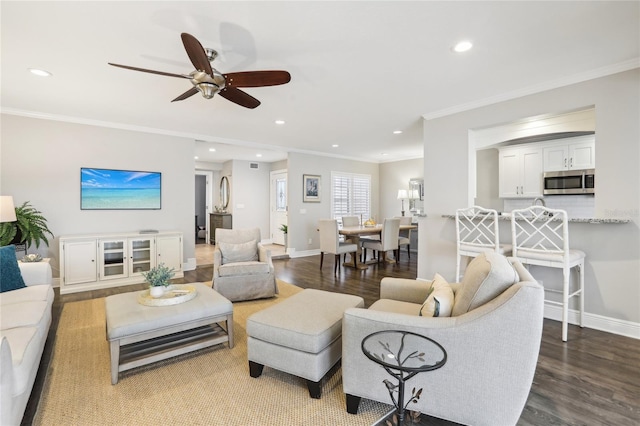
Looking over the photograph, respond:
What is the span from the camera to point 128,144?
15.8 feet

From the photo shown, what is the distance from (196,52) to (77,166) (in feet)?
12.4

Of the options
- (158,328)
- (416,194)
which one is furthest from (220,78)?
(416,194)

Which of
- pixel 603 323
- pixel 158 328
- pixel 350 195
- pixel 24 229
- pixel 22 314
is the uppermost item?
pixel 350 195

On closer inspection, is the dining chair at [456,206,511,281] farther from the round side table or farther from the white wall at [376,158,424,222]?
the white wall at [376,158,424,222]

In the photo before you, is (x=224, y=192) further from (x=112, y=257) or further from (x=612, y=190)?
(x=612, y=190)

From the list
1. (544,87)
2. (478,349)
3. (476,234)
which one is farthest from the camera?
(476,234)

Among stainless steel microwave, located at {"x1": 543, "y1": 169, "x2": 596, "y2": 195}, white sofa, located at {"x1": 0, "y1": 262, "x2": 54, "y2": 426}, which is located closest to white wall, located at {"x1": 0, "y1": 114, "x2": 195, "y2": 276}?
white sofa, located at {"x1": 0, "y1": 262, "x2": 54, "y2": 426}

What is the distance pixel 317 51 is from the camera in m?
2.51

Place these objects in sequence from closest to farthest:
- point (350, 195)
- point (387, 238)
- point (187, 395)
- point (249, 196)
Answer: point (187, 395)
point (387, 238)
point (350, 195)
point (249, 196)

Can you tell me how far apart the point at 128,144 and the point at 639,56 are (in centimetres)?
635

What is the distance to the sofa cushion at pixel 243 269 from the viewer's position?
3.61 m

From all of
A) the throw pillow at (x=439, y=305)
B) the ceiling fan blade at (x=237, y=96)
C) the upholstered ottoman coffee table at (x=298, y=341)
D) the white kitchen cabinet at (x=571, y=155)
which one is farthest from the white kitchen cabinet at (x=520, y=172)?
the ceiling fan blade at (x=237, y=96)

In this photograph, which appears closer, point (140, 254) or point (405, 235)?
point (140, 254)

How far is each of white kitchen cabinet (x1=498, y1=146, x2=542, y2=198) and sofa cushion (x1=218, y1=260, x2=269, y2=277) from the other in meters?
4.63
